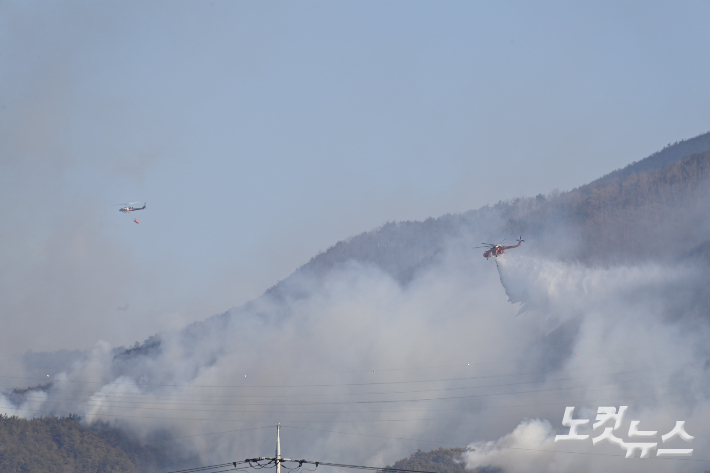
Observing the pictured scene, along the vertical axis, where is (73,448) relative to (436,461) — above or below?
above

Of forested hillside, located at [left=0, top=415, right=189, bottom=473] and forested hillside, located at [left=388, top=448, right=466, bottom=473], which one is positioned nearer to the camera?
forested hillside, located at [left=388, top=448, right=466, bottom=473]

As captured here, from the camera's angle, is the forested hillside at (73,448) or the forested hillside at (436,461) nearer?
the forested hillside at (436,461)

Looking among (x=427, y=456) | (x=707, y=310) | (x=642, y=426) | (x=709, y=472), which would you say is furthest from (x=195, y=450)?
(x=707, y=310)

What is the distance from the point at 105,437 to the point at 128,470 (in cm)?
1314

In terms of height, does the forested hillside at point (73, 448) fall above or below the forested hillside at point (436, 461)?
above

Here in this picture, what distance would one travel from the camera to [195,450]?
19162 cm

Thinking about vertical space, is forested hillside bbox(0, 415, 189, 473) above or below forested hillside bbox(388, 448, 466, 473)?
above
